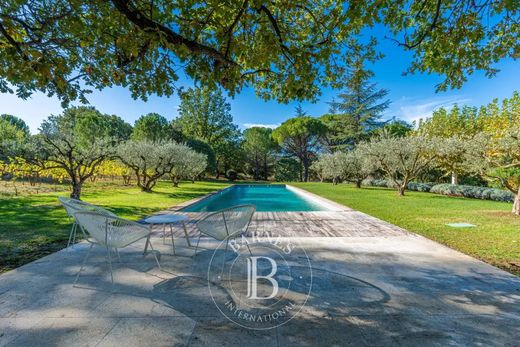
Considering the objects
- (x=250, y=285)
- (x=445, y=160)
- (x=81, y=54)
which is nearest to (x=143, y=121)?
(x=81, y=54)

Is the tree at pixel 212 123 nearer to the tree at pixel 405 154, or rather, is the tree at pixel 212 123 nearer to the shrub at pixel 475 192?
the tree at pixel 405 154

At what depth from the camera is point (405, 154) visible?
14.4 m

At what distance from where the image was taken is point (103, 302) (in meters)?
2.31

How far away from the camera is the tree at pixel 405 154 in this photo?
44.8 feet

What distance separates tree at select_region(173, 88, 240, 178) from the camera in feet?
116

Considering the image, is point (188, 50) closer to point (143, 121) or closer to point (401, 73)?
point (401, 73)

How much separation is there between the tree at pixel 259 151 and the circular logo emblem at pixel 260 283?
3184 centimetres

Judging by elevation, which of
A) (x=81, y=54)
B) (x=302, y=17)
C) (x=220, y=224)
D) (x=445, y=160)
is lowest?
(x=220, y=224)

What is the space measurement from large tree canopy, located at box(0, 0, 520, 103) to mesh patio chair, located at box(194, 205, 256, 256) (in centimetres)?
210

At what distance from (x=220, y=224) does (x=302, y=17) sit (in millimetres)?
4462

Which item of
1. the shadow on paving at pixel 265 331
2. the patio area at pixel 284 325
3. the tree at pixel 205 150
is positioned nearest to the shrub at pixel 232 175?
the tree at pixel 205 150

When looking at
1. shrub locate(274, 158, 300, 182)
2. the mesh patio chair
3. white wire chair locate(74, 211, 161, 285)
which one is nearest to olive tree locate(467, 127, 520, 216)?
the mesh patio chair

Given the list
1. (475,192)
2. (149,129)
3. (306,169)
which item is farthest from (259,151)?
(475,192)

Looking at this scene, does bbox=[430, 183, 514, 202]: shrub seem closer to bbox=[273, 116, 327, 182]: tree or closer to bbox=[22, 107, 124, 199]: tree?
bbox=[273, 116, 327, 182]: tree
